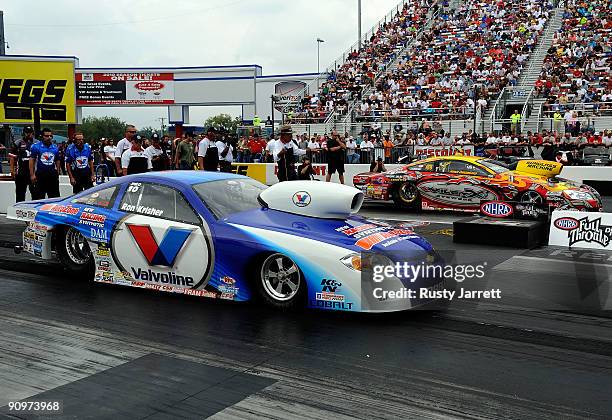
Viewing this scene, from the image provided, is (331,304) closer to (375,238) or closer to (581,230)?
(375,238)

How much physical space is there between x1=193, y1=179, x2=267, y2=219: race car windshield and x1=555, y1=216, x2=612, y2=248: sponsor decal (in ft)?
14.0

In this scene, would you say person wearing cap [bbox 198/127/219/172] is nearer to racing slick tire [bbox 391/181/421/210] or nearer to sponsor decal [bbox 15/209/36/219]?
racing slick tire [bbox 391/181/421/210]

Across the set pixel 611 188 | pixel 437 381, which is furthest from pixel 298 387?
pixel 611 188

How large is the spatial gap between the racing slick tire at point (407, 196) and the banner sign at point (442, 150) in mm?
7624

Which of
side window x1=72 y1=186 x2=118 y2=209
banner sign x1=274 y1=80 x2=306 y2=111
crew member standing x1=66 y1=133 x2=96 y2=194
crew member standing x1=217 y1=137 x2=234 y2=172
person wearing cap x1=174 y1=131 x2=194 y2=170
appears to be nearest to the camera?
side window x1=72 y1=186 x2=118 y2=209

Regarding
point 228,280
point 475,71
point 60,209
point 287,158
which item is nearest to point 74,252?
point 60,209

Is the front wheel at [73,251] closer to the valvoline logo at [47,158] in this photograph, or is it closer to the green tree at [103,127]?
the valvoline logo at [47,158]

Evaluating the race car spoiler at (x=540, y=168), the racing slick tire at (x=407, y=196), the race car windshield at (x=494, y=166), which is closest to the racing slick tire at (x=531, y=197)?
the race car windshield at (x=494, y=166)

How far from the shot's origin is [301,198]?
6.14m

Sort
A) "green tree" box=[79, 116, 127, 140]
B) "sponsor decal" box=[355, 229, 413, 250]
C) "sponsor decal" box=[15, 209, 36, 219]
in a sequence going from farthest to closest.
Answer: "green tree" box=[79, 116, 127, 140] < "sponsor decal" box=[15, 209, 36, 219] < "sponsor decal" box=[355, 229, 413, 250]

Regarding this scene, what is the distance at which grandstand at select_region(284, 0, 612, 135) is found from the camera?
81.6 feet

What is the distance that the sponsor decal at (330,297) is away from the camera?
5.47 metres

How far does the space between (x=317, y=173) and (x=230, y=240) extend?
15.3 metres

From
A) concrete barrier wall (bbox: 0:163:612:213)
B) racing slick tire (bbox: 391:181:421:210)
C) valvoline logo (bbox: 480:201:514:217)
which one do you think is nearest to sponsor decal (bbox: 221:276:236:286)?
valvoline logo (bbox: 480:201:514:217)
